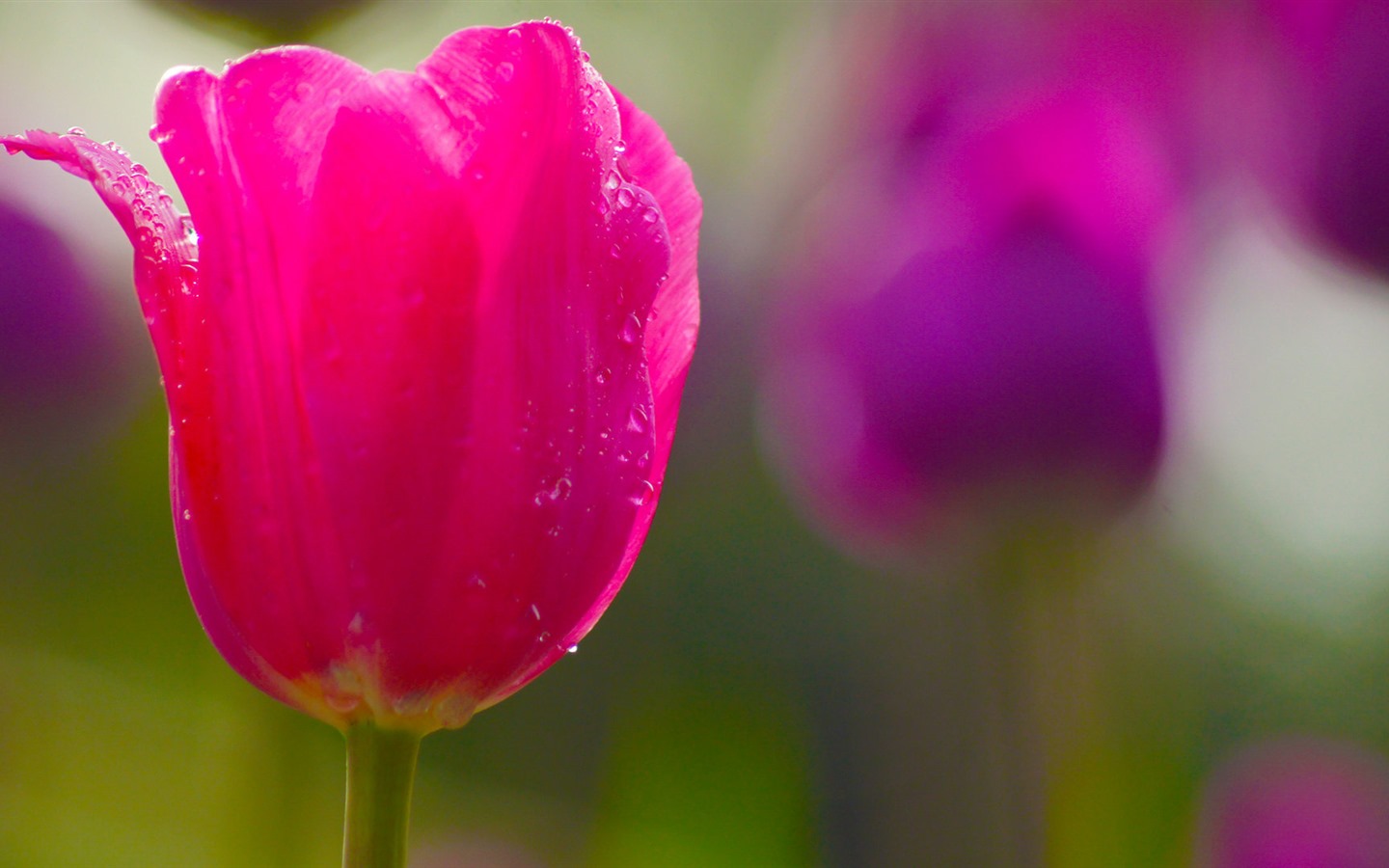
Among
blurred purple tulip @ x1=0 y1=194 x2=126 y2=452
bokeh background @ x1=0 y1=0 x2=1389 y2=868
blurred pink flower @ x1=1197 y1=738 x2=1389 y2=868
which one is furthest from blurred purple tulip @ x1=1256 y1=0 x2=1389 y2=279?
blurred purple tulip @ x1=0 y1=194 x2=126 y2=452

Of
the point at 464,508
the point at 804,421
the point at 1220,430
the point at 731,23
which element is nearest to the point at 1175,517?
the point at 1220,430

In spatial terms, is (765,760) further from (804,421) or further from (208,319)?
(208,319)

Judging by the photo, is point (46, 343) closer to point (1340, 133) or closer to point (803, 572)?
point (803, 572)

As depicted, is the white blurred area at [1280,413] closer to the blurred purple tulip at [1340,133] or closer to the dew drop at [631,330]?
the blurred purple tulip at [1340,133]

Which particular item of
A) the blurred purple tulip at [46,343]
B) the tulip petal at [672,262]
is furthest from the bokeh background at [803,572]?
the tulip petal at [672,262]

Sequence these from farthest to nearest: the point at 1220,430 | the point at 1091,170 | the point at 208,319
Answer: the point at 1220,430 → the point at 1091,170 → the point at 208,319
